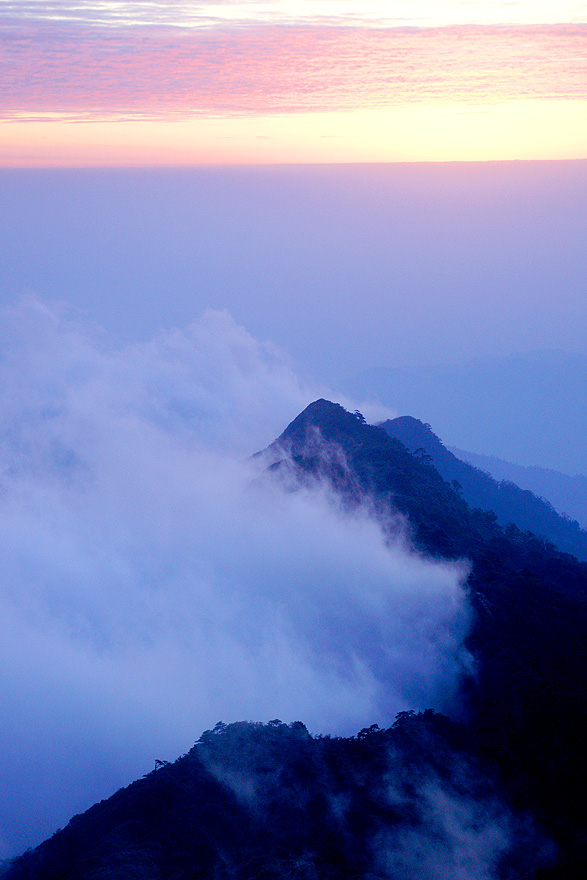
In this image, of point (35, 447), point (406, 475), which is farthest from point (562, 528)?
point (35, 447)

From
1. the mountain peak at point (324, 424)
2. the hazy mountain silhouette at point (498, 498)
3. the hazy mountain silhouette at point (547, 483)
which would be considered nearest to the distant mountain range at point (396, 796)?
the mountain peak at point (324, 424)

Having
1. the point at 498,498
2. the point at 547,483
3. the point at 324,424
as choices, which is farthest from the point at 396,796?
the point at 547,483

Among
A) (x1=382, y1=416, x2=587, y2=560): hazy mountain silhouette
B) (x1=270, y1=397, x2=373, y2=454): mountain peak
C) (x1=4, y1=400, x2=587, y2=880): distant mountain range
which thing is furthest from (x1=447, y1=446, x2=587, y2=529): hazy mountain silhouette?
(x1=4, y1=400, x2=587, y2=880): distant mountain range

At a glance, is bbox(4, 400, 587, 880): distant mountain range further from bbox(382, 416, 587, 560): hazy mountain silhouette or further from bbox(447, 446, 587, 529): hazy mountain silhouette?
bbox(447, 446, 587, 529): hazy mountain silhouette

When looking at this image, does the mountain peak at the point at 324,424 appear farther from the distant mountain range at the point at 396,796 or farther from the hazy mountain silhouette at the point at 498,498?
the distant mountain range at the point at 396,796

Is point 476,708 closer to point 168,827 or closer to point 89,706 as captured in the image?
point 168,827

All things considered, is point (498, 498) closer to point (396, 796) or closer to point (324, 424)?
point (324, 424)
